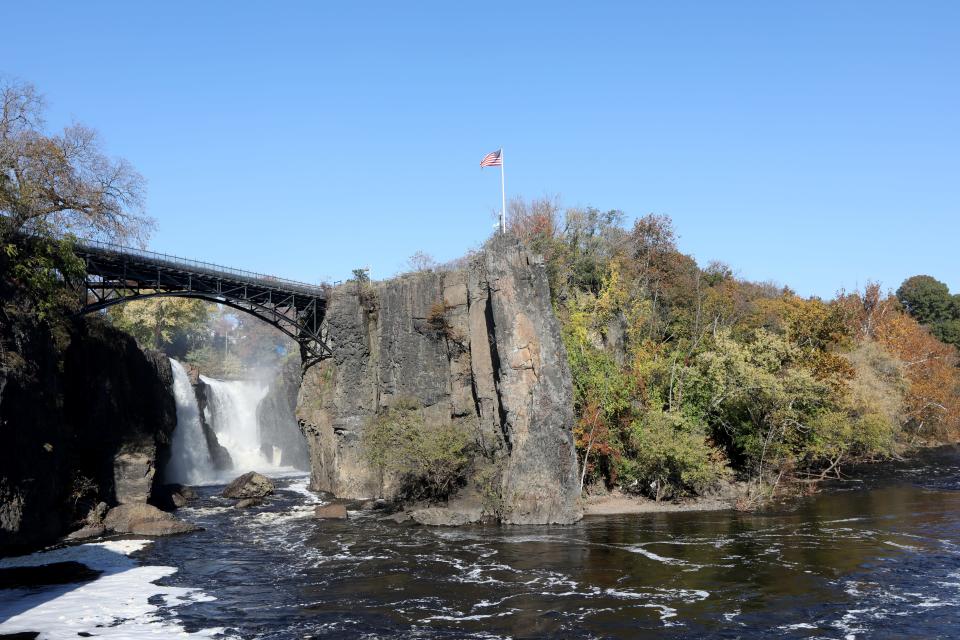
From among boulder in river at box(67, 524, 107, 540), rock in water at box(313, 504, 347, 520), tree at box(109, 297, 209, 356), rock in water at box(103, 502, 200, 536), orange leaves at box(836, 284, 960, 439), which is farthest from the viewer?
tree at box(109, 297, 209, 356)

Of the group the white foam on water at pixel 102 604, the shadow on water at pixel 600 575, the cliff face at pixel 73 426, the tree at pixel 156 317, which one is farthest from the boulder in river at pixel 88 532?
the tree at pixel 156 317

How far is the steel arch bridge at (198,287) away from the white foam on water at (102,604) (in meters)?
18.1

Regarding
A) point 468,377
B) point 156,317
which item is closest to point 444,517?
point 468,377

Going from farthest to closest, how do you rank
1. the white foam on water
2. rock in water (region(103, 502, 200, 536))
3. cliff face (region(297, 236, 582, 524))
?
cliff face (region(297, 236, 582, 524)) < rock in water (region(103, 502, 200, 536)) < the white foam on water

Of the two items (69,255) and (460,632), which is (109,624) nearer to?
(460,632)

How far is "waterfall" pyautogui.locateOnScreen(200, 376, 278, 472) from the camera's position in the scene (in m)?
75.6

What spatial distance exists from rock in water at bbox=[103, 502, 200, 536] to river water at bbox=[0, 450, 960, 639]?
4.97 feet

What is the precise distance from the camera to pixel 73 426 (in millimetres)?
40219

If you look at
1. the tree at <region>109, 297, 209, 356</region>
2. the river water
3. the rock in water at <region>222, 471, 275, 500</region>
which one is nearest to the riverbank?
the river water

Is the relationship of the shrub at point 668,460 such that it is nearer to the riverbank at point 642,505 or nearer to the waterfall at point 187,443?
the riverbank at point 642,505

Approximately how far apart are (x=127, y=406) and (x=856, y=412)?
48.7 meters

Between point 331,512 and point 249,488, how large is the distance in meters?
11.2

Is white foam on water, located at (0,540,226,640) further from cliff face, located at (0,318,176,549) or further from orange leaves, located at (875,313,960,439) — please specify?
orange leaves, located at (875,313,960,439)

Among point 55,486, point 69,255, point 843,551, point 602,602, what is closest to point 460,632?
point 602,602
